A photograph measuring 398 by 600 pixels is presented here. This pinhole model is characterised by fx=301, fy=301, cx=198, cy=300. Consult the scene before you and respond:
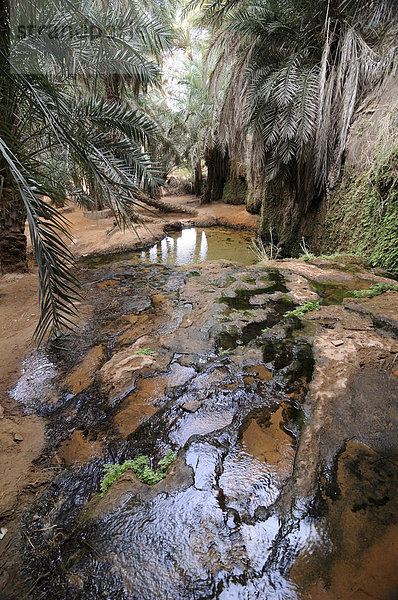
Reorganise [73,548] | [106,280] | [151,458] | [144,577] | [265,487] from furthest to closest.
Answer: [106,280] → [151,458] → [265,487] → [73,548] → [144,577]

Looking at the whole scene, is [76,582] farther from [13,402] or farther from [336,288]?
[336,288]

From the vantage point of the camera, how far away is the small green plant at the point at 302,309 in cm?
358

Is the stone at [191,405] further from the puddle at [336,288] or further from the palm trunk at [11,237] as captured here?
the palm trunk at [11,237]

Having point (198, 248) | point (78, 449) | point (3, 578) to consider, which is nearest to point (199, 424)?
point (78, 449)

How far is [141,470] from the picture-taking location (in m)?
1.86

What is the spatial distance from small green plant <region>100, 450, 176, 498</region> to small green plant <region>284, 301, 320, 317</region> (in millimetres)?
2233

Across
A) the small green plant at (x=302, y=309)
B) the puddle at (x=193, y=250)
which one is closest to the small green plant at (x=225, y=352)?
the small green plant at (x=302, y=309)

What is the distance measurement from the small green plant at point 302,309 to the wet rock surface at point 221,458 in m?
0.10

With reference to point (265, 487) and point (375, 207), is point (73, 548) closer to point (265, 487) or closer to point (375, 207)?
point (265, 487)

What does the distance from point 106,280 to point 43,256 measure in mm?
3364

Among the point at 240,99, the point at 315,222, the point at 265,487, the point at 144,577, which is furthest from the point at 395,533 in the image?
the point at 240,99

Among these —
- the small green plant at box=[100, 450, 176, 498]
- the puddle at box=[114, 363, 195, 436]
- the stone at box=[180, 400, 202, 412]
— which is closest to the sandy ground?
the small green plant at box=[100, 450, 176, 498]

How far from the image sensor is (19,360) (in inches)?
124

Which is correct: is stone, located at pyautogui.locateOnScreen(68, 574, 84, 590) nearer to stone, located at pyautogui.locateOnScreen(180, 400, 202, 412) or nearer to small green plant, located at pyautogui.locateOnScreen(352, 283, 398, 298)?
stone, located at pyautogui.locateOnScreen(180, 400, 202, 412)
